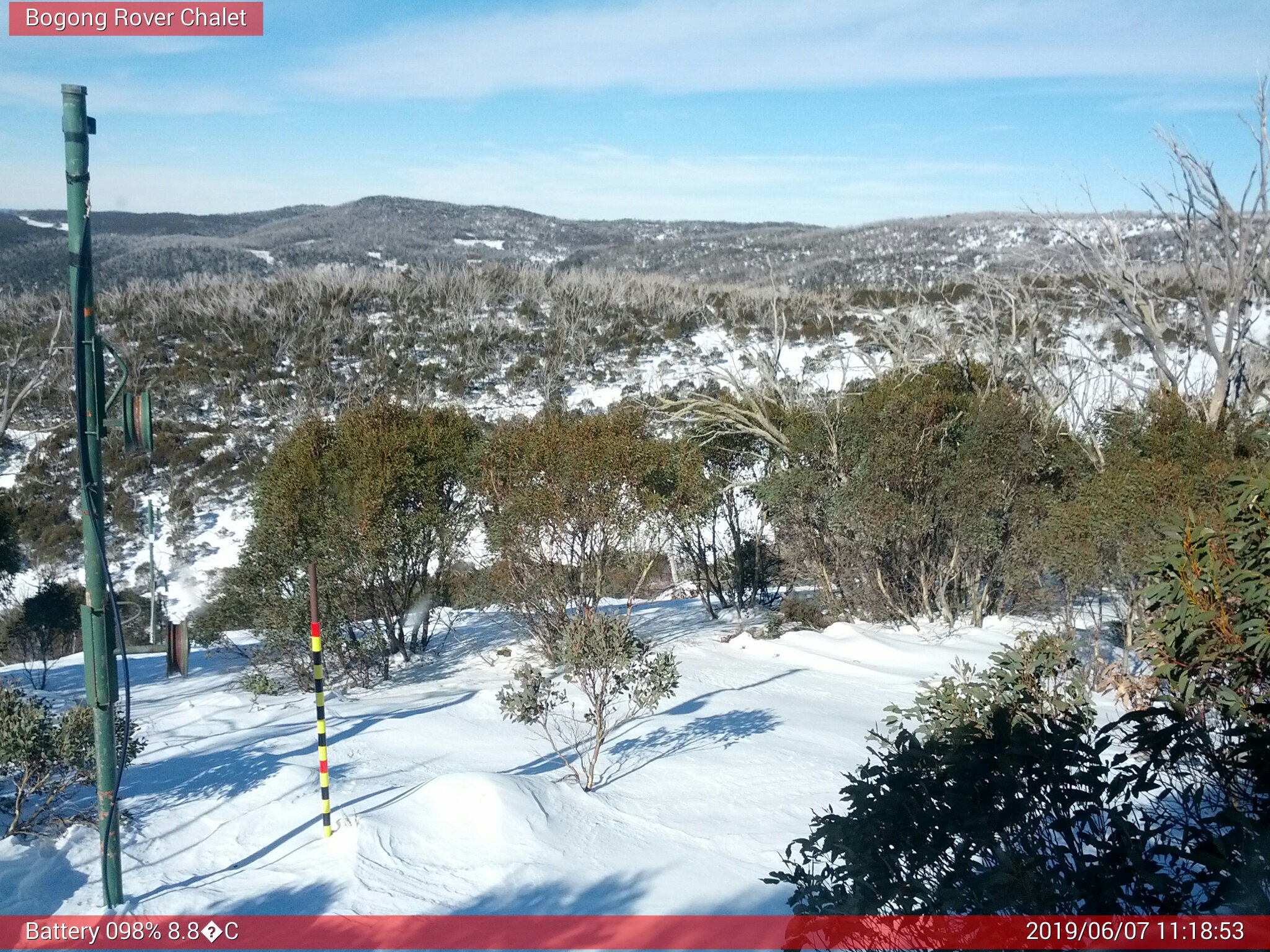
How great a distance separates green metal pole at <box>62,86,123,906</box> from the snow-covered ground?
2.34ft

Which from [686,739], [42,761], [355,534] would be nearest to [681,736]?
[686,739]

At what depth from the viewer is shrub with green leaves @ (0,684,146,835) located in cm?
588

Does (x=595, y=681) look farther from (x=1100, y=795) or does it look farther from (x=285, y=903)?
(x=1100, y=795)

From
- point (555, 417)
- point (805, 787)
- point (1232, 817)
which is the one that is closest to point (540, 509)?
point (555, 417)

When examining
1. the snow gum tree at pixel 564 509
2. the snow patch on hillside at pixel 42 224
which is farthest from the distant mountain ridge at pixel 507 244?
the snow gum tree at pixel 564 509

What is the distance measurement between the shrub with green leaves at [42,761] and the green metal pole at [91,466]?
104 cm

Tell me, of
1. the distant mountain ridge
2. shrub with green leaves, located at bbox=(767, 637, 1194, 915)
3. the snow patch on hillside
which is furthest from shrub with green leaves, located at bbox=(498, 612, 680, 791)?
the snow patch on hillside

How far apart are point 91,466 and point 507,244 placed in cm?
8132

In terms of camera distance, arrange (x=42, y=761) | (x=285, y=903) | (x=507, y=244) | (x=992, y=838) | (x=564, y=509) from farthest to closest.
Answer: (x=507, y=244) < (x=564, y=509) < (x=42, y=761) < (x=285, y=903) < (x=992, y=838)

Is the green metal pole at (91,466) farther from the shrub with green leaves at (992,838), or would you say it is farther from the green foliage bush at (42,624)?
the green foliage bush at (42,624)

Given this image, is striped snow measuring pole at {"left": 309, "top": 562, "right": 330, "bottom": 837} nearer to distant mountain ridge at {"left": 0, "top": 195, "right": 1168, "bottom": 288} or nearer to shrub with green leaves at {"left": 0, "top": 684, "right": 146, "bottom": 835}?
shrub with green leaves at {"left": 0, "top": 684, "right": 146, "bottom": 835}

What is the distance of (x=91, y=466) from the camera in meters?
4.68

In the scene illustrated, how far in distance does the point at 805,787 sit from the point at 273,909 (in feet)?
12.5

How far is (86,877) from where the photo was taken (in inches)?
214
